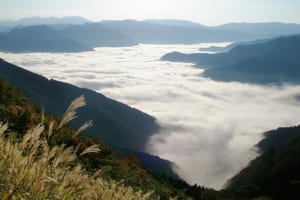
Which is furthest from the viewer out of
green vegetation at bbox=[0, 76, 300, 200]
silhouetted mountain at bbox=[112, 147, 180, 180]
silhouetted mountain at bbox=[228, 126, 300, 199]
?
silhouetted mountain at bbox=[112, 147, 180, 180]

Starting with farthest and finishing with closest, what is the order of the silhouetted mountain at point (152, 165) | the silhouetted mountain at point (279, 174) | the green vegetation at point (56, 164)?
the silhouetted mountain at point (152, 165) < the silhouetted mountain at point (279, 174) < the green vegetation at point (56, 164)

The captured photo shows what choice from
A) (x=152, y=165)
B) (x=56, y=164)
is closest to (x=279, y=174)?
(x=152, y=165)

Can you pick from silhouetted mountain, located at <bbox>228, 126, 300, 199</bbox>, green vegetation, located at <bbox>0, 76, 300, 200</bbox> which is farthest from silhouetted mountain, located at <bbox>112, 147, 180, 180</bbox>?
green vegetation, located at <bbox>0, 76, 300, 200</bbox>

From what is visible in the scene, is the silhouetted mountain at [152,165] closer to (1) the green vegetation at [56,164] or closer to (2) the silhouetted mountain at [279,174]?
(2) the silhouetted mountain at [279,174]

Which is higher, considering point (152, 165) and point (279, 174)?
point (279, 174)

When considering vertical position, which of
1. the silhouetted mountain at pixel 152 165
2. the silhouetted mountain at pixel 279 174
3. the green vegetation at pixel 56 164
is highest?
the green vegetation at pixel 56 164

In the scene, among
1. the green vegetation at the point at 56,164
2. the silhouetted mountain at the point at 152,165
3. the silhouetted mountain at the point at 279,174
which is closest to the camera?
the green vegetation at the point at 56,164

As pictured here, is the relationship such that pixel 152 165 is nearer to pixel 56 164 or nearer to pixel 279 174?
pixel 279 174

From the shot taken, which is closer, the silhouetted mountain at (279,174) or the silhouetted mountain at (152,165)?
the silhouetted mountain at (279,174)

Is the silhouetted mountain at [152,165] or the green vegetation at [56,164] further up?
the green vegetation at [56,164]

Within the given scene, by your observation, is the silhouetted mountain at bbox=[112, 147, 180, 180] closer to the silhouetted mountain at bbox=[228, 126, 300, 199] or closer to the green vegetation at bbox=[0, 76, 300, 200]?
the silhouetted mountain at bbox=[228, 126, 300, 199]

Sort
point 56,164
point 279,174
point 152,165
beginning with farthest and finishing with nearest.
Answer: point 152,165, point 279,174, point 56,164

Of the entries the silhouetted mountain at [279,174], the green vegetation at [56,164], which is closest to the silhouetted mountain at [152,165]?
the silhouetted mountain at [279,174]
